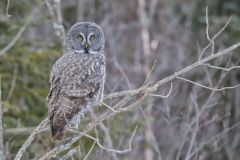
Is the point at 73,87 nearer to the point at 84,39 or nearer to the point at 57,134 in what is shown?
the point at 57,134

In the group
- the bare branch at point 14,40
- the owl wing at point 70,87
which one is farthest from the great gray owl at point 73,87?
the bare branch at point 14,40

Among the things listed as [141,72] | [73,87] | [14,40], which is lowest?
[141,72]

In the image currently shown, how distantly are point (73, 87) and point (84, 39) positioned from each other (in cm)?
82

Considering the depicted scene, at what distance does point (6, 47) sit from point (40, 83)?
683 millimetres

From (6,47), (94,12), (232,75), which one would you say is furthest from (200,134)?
(94,12)

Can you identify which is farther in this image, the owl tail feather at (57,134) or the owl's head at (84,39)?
the owl's head at (84,39)

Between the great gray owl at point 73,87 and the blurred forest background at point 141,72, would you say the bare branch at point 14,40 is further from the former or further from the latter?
the great gray owl at point 73,87

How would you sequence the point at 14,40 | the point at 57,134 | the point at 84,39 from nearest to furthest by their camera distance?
the point at 57,134 → the point at 84,39 → the point at 14,40

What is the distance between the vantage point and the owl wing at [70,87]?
4859mm

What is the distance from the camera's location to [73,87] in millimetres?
5004

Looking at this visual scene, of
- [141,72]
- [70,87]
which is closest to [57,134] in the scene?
[70,87]

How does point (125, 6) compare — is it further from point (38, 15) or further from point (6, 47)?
point (6, 47)

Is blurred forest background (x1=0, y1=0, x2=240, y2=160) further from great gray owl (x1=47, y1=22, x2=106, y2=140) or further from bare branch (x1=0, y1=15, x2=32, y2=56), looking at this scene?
great gray owl (x1=47, y1=22, x2=106, y2=140)

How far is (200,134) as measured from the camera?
7.80m
